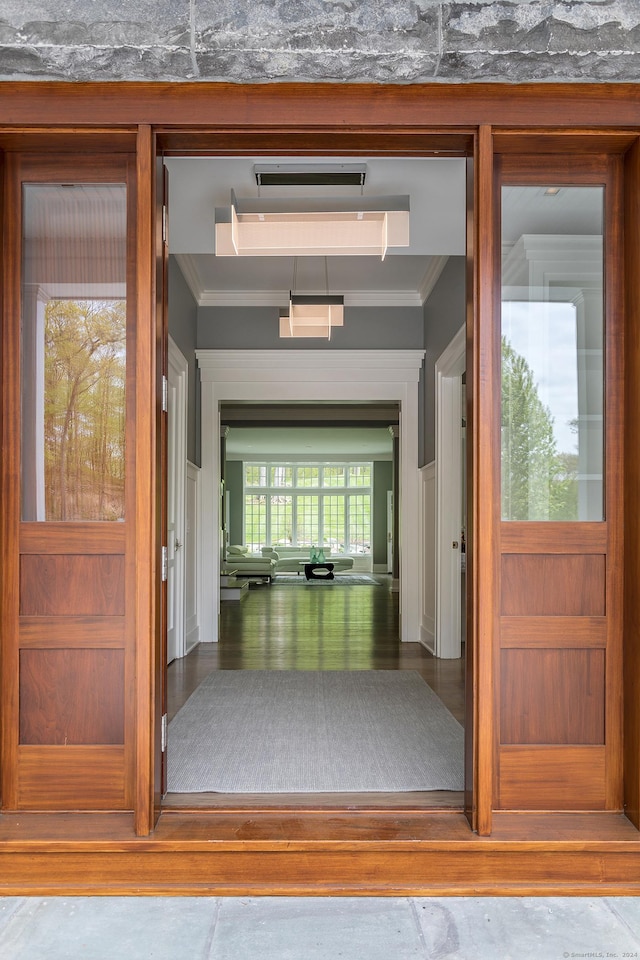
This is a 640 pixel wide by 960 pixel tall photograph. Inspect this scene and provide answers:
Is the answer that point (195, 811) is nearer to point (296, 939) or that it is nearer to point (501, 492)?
point (296, 939)

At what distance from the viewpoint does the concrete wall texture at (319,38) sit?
209cm

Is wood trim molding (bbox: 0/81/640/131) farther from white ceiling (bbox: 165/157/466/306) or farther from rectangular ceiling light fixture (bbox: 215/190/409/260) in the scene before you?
rectangular ceiling light fixture (bbox: 215/190/409/260)

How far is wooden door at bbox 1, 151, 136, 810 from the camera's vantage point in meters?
2.43

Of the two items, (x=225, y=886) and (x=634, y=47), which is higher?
(x=634, y=47)

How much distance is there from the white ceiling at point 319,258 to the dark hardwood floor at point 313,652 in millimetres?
2596

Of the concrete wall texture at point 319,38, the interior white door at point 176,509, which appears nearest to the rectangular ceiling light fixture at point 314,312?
the interior white door at point 176,509

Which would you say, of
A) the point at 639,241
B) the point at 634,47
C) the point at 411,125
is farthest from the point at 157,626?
the point at 634,47

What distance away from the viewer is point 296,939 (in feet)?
6.41

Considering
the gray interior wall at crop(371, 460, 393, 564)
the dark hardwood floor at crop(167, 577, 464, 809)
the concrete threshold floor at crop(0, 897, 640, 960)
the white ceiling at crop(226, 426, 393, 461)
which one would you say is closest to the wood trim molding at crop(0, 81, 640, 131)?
the dark hardwood floor at crop(167, 577, 464, 809)

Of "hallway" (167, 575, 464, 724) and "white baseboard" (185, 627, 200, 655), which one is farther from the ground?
"white baseboard" (185, 627, 200, 655)

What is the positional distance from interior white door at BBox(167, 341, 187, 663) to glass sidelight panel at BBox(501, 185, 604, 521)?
327cm

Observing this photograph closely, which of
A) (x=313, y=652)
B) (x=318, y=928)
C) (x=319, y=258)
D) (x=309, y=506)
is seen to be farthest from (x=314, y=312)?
(x=309, y=506)

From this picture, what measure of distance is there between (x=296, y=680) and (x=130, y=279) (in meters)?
3.00

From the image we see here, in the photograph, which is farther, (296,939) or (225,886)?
(225,886)
